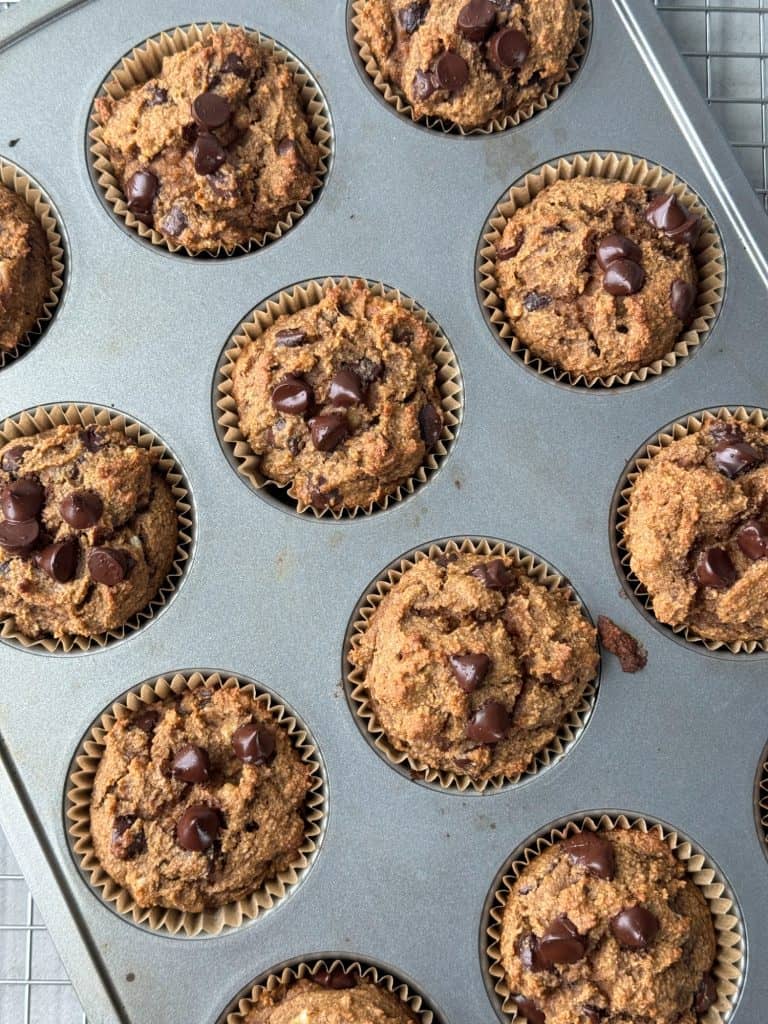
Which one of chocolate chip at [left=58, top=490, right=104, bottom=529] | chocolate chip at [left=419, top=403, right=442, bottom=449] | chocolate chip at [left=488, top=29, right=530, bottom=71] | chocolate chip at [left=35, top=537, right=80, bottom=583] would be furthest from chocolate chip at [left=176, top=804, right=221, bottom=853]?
chocolate chip at [left=488, top=29, right=530, bottom=71]

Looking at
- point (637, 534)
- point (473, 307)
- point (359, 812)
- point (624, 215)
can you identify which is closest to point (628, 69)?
point (624, 215)

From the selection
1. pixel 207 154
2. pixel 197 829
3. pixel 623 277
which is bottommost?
pixel 197 829

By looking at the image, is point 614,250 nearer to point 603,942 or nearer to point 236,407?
point 236,407

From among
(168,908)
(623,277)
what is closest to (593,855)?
(168,908)

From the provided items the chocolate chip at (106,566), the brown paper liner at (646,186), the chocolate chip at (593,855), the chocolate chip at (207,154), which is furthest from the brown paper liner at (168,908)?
the chocolate chip at (207,154)

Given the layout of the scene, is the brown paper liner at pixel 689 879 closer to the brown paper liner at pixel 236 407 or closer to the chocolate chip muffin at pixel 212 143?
the brown paper liner at pixel 236 407

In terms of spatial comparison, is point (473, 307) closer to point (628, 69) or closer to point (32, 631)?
point (628, 69)
